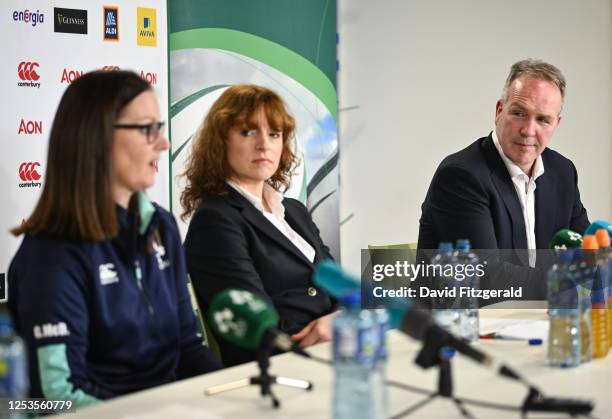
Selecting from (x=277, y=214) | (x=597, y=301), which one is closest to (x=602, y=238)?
(x=597, y=301)

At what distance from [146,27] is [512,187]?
5.93 feet

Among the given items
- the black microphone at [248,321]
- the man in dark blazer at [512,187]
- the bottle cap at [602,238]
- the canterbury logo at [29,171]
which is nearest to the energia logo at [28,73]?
the canterbury logo at [29,171]

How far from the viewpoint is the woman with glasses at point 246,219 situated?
269 cm

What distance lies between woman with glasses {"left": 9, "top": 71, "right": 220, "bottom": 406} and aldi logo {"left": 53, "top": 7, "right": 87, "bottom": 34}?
5.57 ft

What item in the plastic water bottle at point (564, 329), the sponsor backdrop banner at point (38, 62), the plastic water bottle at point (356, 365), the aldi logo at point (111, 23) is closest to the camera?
the plastic water bottle at point (356, 365)

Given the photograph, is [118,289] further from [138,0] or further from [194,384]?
[138,0]

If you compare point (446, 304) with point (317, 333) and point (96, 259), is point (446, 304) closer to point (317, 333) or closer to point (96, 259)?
point (317, 333)

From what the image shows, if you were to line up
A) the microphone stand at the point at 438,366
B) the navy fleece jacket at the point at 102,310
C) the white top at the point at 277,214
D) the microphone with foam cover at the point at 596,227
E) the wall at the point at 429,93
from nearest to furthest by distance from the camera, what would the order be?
the microphone stand at the point at 438,366 < the navy fleece jacket at the point at 102,310 < the microphone with foam cover at the point at 596,227 < the white top at the point at 277,214 < the wall at the point at 429,93

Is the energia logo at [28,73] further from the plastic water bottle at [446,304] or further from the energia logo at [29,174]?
the plastic water bottle at [446,304]

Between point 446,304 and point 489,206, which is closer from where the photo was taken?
point 446,304

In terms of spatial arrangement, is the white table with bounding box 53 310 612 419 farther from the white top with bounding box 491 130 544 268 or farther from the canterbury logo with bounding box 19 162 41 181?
the canterbury logo with bounding box 19 162 41 181

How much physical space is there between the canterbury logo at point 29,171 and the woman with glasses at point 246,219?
99cm

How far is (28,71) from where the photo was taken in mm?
3568

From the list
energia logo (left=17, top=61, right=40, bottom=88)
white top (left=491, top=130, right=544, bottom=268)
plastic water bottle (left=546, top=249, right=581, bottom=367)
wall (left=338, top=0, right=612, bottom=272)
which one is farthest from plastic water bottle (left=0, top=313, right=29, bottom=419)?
wall (left=338, top=0, right=612, bottom=272)
